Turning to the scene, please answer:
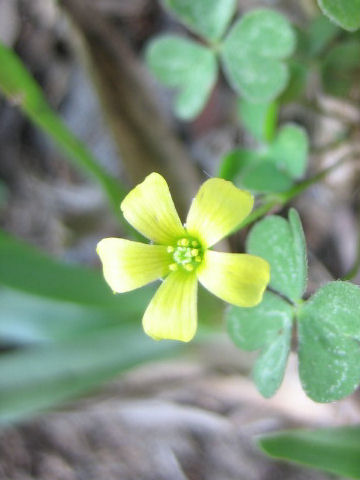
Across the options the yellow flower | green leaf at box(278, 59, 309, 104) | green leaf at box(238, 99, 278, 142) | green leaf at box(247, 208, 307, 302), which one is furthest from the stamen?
green leaf at box(278, 59, 309, 104)

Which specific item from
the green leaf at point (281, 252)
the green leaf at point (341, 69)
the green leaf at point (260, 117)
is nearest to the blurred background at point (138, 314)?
the green leaf at point (341, 69)

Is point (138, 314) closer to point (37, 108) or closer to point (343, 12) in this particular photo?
point (37, 108)

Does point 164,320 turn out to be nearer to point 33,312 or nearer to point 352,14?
point 352,14

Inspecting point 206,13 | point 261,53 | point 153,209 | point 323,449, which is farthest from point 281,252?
point 206,13

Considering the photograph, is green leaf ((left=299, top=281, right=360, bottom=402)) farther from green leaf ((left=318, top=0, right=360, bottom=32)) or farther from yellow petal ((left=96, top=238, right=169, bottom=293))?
green leaf ((left=318, top=0, right=360, bottom=32))

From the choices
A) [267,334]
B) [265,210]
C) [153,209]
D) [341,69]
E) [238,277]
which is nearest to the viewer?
[238,277]

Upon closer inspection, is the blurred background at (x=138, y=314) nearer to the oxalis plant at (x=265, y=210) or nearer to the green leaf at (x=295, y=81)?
the green leaf at (x=295, y=81)
